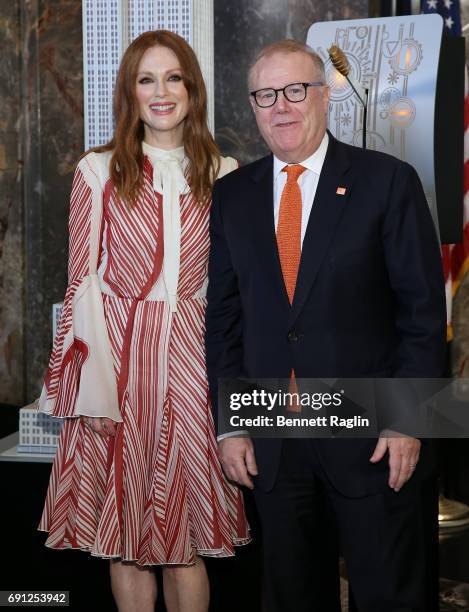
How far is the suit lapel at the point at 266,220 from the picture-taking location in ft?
6.73

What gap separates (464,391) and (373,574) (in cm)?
378

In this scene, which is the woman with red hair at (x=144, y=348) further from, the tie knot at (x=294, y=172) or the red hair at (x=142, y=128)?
the tie knot at (x=294, y=172)

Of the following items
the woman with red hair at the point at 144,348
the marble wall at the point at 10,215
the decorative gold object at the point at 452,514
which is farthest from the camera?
the marble wall at the point at 10,215

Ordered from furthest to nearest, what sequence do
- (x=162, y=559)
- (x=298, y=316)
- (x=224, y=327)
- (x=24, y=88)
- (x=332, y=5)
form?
(x=24, y=88), (x=332, y=5), (x=162, y=559), (x=224, y=327), (x=298, y=316)

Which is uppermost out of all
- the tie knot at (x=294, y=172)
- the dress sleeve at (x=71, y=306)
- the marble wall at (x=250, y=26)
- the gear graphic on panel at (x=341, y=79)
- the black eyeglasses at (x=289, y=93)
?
the marble wall at (x=250, y=26)

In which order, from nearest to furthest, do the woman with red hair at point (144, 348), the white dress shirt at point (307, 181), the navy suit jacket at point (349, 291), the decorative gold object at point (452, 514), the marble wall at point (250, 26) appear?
1. the navy suit jacket at point (349, 291)
2. the white dress shirt at point (307, 181)
3. the woman with red hair at point (144, 348)
4. the decorative gold object at point (452, 514)
5. the marble wall at point (250, 26)

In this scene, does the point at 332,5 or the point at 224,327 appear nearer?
the point at 224,327

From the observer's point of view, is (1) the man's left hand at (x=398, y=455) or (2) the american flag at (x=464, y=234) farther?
(2) the american flag at (x=464, y=234)

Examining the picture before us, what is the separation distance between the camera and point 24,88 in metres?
5.33

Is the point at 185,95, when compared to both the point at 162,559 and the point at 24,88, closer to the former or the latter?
the point at 162,559

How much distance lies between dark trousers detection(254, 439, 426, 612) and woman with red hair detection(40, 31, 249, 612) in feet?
1.41

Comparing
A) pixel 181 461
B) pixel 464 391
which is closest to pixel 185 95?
pixel 181 461

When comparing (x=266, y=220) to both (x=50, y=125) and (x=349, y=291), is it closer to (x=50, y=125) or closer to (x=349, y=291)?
(x=349, y=291)

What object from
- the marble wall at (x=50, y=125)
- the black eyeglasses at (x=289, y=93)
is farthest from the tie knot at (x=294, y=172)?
the marble wall at (x=50, y=125)
